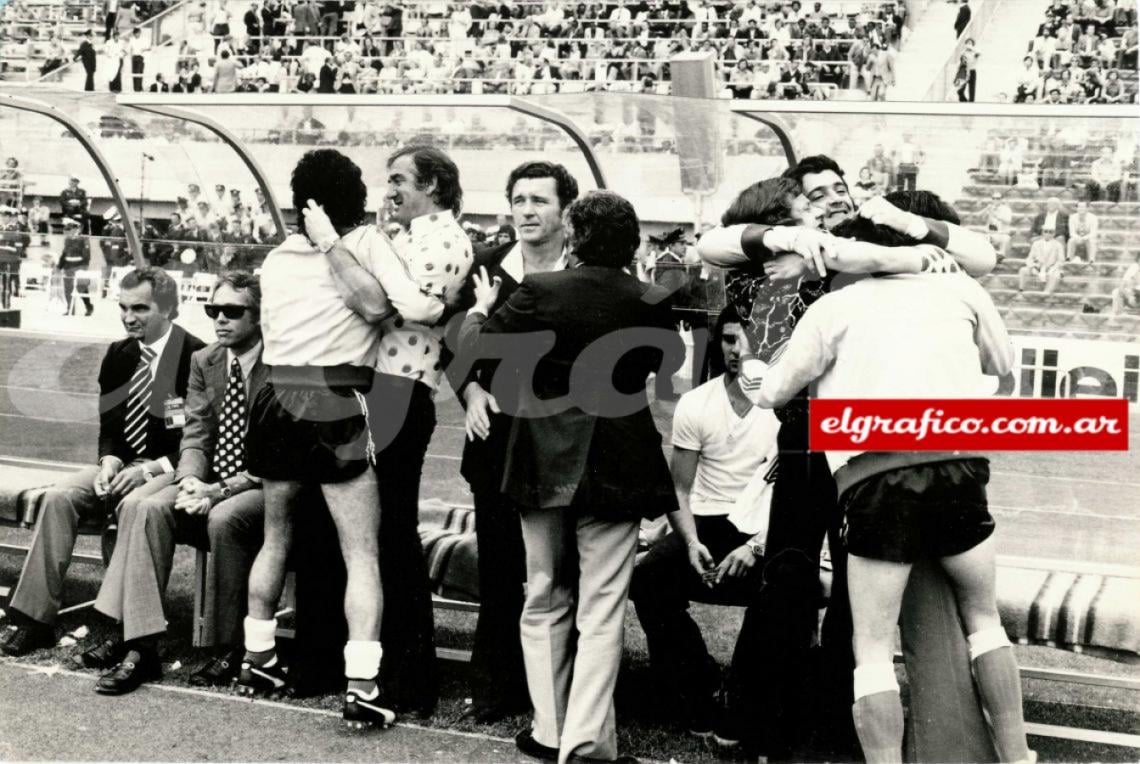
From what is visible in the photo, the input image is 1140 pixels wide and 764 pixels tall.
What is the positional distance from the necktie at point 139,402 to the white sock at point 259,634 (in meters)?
0.95

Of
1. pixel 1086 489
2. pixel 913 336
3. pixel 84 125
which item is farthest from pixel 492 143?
pixel 1086 489

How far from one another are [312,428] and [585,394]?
0.83 meters

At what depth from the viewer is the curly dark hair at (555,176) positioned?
154 inches

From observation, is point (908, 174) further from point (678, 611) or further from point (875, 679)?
point (875, 679)

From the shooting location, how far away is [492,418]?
12.6 feet

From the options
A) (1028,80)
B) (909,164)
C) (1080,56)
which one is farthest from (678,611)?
(1028,80)

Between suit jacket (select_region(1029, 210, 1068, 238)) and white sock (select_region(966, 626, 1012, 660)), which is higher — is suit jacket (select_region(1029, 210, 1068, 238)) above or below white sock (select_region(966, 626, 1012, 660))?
above

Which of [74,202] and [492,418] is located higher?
[74,202]

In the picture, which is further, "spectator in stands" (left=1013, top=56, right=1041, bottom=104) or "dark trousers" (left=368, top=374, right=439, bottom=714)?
"spectator in stands" (left=1013, top=56, right=1041, bottom=104)

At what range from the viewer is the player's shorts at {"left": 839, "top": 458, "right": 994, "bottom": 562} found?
305 cm

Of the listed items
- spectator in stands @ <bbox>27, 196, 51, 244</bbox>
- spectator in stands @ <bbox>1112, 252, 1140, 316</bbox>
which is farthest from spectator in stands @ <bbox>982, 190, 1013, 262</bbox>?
spectator in stands @ <bbox>27, 196, 51, 244</bbox>

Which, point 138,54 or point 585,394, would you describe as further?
point 138,54

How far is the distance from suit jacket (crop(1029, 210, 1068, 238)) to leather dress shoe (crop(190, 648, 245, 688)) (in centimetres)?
467

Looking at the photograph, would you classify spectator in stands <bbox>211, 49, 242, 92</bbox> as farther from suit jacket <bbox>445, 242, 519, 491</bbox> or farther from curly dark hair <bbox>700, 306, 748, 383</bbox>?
curly dark hair <bbox>700, 306, 748, 383</bbox>
